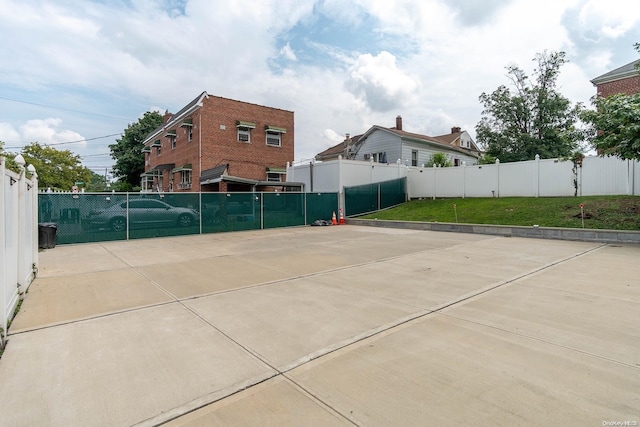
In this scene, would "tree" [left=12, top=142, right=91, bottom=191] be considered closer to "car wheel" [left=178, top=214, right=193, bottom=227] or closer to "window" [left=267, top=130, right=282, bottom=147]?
"window" [left=267, top=130, right=282, bottom=147]

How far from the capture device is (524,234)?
1328 cm

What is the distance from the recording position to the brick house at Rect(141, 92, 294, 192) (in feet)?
75.8

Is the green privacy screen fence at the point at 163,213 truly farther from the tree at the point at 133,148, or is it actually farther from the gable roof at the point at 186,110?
A: the tree at the point at 133,148

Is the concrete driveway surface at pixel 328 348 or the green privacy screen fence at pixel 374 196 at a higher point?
the green privacy screen fence at pixel 374 196

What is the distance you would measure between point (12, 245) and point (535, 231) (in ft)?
48.7

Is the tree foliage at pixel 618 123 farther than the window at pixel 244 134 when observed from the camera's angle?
No

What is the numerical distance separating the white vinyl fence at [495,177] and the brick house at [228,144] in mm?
2251

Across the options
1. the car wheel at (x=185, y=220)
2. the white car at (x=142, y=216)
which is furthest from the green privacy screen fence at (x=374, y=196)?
the white car at (x=142, y=216)

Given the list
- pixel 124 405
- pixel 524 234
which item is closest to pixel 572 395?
pixel 124 405

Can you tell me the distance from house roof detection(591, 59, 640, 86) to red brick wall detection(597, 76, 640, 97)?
199 millimetres

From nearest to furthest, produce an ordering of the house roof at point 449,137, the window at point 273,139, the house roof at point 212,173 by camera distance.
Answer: the house roof at point 212,173 → the window at point 273,139 → the house roof at point 449,137

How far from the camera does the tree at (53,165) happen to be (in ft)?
118

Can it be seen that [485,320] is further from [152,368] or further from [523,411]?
[152,368]

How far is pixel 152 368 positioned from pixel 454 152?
119 ft
